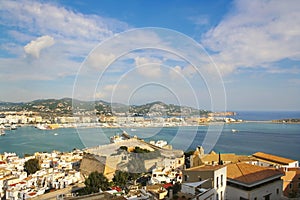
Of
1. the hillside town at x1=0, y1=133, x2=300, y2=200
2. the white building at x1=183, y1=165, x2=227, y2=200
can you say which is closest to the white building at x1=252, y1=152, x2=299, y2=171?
the hillside town at x1=0, y1=133, x2=300, y2=200

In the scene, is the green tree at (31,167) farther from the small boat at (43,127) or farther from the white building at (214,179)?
the small boat at (43,127)

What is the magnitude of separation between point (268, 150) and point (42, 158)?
1508 centimetres

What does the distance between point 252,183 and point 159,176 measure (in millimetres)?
4010

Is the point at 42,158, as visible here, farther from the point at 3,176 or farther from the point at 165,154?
the point at 165,154

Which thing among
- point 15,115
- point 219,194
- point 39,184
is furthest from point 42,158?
point 15,115

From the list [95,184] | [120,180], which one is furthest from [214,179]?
[120,180]

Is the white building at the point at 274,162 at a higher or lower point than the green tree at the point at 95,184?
higher

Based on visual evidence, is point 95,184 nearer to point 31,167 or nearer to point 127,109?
point 127,109

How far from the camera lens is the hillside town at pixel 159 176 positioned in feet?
14.0

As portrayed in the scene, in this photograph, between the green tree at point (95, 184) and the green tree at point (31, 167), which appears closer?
the green tree at point (95, 184)

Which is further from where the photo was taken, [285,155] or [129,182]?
[285,155]

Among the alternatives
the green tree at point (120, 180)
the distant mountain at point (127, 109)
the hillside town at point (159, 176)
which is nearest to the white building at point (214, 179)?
the hillside town at point (159, 176)

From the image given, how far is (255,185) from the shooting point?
438cm

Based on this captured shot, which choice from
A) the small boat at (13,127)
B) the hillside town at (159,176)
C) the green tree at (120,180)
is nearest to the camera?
the hillside town at (159,176)
